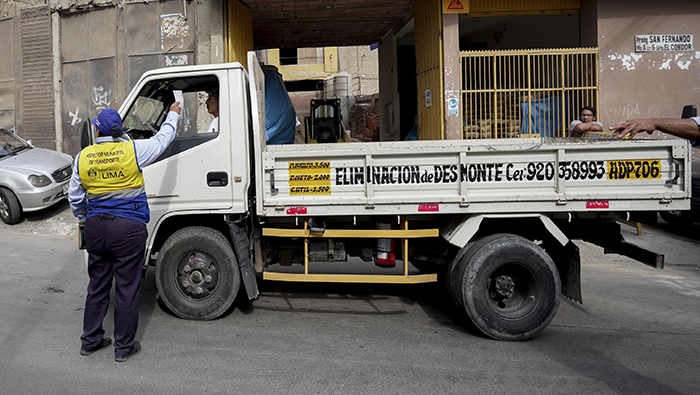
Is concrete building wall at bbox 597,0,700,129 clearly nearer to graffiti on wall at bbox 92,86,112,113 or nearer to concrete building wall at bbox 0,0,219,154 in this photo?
concrete building wall at bbox 0,0,219,154

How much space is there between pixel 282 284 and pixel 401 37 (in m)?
9.65

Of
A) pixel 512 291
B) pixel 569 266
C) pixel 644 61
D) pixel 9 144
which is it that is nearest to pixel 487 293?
pixel 512 291

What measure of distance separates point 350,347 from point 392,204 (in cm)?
125

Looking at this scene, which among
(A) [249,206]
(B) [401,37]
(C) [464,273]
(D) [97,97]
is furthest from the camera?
(B) [401,37]

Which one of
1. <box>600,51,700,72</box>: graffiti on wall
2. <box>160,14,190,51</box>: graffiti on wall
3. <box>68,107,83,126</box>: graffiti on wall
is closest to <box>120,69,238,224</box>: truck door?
<box>160,14,190,51</box>: graffiti on wall

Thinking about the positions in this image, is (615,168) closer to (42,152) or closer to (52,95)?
(42,152)

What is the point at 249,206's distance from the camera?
16.7 ft

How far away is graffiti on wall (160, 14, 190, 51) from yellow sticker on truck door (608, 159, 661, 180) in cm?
845

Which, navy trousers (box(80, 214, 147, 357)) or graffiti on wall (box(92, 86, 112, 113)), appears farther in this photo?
graffiti on wall (box(92, 86, 112, 113))

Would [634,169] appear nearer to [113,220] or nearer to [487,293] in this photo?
[487,293]

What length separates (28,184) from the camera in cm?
945

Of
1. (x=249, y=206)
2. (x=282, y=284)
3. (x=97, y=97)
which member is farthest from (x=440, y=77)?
(x=97, y=97)

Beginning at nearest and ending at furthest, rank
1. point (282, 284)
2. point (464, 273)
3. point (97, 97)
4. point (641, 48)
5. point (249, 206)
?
1. point (464, 273)
2. point (249, 206)
3. point (282, 284)
4. point (641, 48)
5. point (97, 97)

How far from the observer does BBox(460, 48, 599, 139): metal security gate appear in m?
10.1
